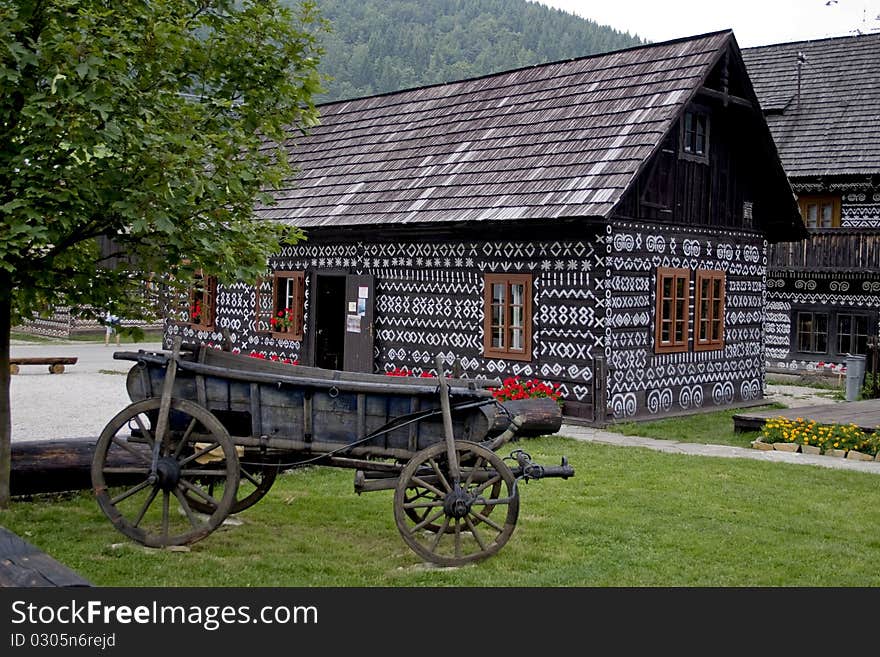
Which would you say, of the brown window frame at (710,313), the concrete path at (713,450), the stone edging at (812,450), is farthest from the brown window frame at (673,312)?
the stone edging at (812,450)

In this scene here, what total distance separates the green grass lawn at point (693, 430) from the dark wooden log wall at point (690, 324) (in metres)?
0.31

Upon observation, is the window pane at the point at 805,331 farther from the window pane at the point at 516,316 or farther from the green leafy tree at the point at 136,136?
the green leafy tree at the point at 136,136

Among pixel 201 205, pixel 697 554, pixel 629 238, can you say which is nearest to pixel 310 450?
pixel 201 205

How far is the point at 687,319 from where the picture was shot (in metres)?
17.2

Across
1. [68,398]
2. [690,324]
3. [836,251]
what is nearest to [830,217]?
[836,251]

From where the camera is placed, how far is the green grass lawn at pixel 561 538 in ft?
23.3

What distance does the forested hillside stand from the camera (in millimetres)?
89875

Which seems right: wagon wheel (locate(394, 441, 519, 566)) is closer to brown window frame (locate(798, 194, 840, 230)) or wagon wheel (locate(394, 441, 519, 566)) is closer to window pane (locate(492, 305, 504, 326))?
window pane (locate(492, 305, 504, 326))

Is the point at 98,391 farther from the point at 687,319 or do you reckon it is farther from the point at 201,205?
the point at 201,205

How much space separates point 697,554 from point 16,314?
6.13 meters

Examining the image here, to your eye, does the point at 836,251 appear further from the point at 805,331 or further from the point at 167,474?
the point at 167,474

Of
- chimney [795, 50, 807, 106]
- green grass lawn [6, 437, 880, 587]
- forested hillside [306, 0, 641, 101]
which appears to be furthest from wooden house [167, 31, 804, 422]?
forested hillside [306, 0, 641, 101]

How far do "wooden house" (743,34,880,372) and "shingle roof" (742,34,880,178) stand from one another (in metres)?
0.02
